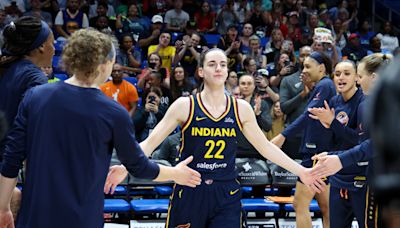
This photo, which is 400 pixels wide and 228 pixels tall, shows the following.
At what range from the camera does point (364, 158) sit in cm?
473

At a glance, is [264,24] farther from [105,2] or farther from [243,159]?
[243,159]

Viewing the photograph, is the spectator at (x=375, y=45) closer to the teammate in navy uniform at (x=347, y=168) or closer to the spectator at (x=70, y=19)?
the spectator at (x=70, y=19)

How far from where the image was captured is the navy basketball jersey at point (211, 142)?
14.9ft

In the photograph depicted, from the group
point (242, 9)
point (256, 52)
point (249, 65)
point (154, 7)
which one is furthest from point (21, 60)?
point (242, 9)

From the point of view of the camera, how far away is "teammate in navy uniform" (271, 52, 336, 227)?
644 centimetres

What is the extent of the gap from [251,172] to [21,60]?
4698 mm

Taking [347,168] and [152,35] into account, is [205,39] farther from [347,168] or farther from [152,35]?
[347,168]

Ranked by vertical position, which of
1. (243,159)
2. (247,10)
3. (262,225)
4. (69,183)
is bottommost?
(262,225)

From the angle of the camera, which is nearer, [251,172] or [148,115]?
[251,172]

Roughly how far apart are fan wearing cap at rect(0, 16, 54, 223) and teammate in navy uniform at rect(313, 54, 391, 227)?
2163mm

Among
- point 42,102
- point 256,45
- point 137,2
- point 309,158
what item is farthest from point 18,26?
point 137,2

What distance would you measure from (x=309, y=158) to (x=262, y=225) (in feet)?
4.58

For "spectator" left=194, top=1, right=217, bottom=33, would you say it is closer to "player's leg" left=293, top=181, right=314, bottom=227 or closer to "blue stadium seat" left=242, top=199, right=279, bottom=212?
"blue stadium seat" left=242, top=199, right=279, bottom=212

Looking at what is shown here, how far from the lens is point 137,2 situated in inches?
523
